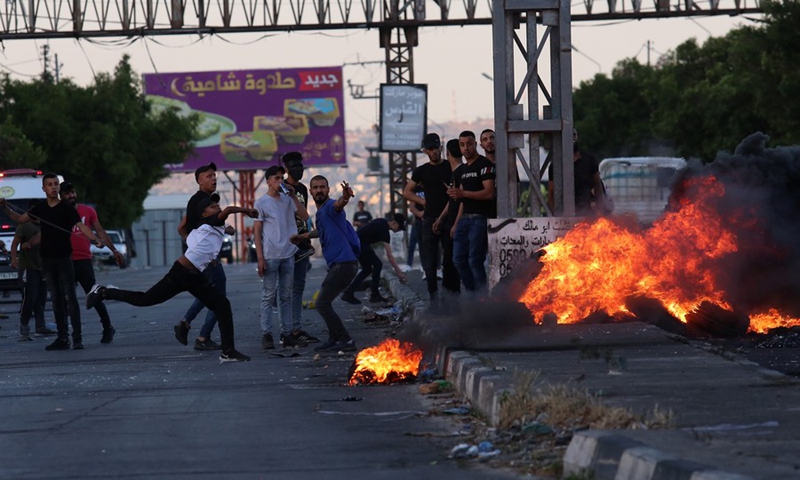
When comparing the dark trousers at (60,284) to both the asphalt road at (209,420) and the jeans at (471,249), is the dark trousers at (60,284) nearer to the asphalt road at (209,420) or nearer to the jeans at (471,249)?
the asphalt road at (209,420)

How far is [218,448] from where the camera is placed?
7.75m

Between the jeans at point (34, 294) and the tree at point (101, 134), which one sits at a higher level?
the tree at point (101, 134)

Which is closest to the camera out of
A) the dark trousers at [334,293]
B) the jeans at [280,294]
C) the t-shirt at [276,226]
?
the dark trousers at [334,293]

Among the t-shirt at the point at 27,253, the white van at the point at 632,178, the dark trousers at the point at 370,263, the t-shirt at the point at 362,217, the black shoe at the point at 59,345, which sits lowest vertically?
the black shoe at the point at 59,345

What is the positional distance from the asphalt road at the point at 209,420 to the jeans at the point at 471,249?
130cm

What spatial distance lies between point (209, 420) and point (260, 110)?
71.3m

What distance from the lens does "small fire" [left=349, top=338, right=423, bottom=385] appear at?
10.6 meters

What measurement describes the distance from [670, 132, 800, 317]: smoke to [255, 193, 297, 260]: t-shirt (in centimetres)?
371

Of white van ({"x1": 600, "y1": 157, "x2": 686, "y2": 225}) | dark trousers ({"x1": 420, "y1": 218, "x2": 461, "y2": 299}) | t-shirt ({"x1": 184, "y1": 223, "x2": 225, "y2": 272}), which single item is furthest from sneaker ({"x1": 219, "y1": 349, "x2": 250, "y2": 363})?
white van ({"x1": 600, "y1": 157, "x2": 686, "y2": 225})

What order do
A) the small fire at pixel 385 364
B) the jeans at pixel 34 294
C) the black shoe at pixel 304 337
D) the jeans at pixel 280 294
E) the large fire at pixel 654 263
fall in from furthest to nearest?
the jeans at pixel 34 294, the black shoe at pixel 304 337, the jeans at pixel 280 294, the large fire at pixel 654 263, the small fire at pixel 385 364

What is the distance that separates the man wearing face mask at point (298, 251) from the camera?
14.0 m

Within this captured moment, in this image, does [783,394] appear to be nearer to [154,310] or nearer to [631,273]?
[631,273]

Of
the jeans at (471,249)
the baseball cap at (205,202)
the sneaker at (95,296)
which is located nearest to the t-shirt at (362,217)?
the jeans at (471,249)

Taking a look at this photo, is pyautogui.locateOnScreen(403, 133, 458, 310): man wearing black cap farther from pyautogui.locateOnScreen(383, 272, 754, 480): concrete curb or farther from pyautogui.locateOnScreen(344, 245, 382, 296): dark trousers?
pyautogui.locateOnScreen(383, 272, 754, 480): concrete curb
